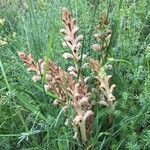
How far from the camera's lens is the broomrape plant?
1.50 metres

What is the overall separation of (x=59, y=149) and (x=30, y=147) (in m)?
0.17

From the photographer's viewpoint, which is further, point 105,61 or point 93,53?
point 93,53

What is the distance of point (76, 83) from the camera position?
152 cm

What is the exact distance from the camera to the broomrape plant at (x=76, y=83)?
150cm

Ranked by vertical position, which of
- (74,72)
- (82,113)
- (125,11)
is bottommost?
(82,113)

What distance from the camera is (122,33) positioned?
1.98m

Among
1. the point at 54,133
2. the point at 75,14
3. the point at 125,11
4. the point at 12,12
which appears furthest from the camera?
the point at 12,12

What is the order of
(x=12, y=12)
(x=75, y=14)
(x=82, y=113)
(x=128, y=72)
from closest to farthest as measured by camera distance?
(x=82, y=113) < (x=128, y=72) < (x=75, y=14) < (x=12, y=12)

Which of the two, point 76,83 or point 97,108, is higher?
point 76,83

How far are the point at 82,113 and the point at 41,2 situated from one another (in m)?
0.70

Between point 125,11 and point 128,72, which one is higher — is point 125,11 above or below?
above

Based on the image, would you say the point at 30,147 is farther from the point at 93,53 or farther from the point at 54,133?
the point at 93,53

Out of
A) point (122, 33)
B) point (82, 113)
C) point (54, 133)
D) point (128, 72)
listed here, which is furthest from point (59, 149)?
point (122, 33)

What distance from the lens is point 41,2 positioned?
79.0 inches
